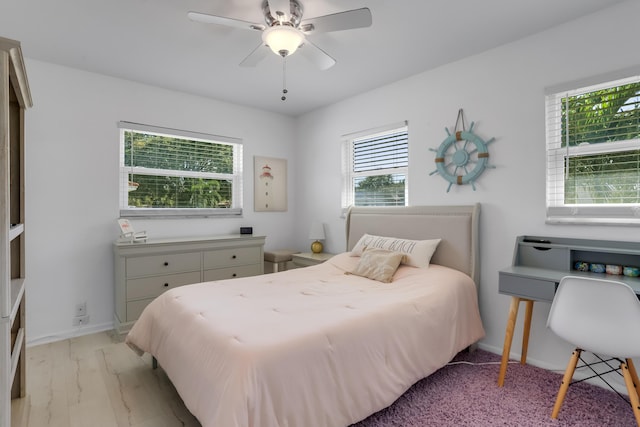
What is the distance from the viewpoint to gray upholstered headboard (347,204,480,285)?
2.77 metres

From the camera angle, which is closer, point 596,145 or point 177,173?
point 596,145

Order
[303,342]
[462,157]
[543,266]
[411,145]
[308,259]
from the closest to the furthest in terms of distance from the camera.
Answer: [303,342], [543,266], [462,157], [411,145], [308,259]

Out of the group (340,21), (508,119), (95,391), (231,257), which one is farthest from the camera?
(231,257)

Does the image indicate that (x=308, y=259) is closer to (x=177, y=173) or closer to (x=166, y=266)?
(x=166, y=266)

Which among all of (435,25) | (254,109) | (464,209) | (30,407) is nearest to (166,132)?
(254,109)

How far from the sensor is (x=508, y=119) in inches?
105

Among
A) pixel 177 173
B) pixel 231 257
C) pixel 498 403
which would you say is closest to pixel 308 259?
pixel 231 257

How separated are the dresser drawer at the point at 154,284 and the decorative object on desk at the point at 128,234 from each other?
0.39 meters

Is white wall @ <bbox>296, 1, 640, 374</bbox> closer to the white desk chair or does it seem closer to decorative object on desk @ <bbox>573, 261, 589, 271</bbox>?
decorative object on desk @ <bbox>573, 261, 589, 271</bbox>

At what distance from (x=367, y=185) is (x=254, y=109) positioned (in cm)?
184

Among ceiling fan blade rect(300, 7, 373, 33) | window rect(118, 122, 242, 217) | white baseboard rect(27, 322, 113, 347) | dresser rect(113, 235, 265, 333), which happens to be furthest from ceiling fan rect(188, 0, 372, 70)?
white baseboard rect(27, 322, 113, 347)

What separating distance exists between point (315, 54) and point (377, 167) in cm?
170

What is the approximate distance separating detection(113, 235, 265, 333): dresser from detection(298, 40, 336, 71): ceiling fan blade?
2132 mm

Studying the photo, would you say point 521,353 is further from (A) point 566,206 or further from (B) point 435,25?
(B) point 435,25
